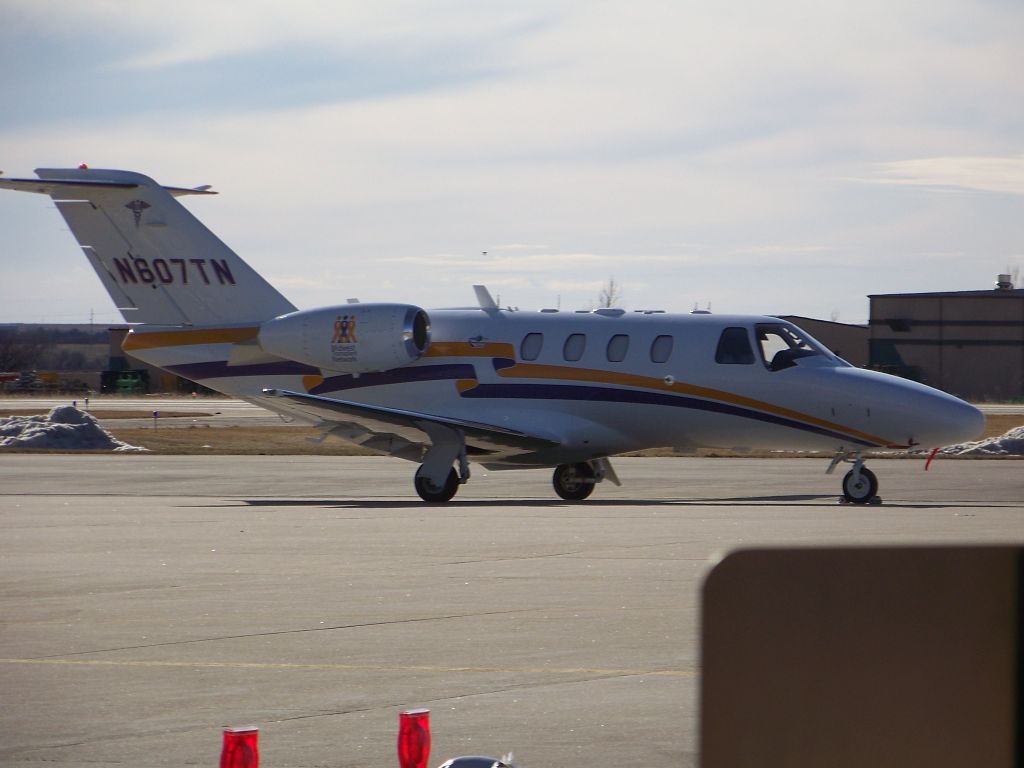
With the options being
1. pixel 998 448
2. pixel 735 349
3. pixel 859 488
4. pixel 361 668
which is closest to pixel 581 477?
pixel 735 349

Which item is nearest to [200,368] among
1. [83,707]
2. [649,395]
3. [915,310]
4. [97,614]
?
[649,395]

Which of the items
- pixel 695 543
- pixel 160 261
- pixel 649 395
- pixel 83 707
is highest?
pixel 160 261

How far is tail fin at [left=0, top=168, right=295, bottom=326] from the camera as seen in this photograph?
2303 cm

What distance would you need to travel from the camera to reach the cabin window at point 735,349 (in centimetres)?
2069

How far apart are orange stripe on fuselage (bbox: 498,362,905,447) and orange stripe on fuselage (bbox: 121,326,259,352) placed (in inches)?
165

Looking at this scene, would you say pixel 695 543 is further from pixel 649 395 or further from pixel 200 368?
pixel 200 368

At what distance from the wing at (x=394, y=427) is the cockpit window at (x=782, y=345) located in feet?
10.9

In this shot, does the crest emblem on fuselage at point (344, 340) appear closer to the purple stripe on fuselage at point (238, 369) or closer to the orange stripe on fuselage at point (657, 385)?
the purple stripe on fuselage at point (238, 369)

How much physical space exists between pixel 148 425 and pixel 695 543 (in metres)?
35.1

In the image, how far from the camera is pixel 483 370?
2202 centimetres

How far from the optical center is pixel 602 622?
30.7 ft

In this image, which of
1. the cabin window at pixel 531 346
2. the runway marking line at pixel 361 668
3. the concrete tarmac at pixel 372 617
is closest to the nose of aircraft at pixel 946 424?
the concrete tarmac at pixel 372 617

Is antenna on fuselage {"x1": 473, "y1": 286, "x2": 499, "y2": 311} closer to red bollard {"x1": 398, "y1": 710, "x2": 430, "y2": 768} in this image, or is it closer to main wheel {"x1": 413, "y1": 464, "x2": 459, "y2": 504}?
main wheel {"x1": 413, "y1": 464, "x2": 459, "y2": 504}

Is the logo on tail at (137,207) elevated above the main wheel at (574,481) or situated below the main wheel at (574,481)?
above
